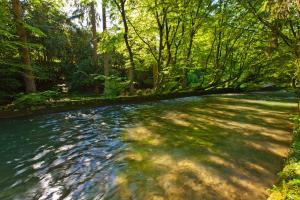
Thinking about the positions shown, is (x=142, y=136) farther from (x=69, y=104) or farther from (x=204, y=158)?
(x=69, y=104)

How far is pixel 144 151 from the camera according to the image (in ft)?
19.6

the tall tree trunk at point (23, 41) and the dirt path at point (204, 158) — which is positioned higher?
the tall tree trunk at point (23, 41)

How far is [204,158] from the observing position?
5.38 m

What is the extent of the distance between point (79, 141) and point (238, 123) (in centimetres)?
509

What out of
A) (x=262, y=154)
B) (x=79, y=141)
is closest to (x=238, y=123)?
(x=262, y=154)

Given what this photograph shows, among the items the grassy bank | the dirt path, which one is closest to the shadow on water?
the dirt path

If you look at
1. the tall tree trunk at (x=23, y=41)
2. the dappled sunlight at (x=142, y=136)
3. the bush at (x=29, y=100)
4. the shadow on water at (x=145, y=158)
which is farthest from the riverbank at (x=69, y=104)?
the dappled sunlight at (x=142, y=136)

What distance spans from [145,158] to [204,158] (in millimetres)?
1238

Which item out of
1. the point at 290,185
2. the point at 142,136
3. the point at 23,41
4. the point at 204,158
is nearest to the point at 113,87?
the point at 23,41

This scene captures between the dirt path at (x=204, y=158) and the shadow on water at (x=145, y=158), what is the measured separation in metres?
0.02

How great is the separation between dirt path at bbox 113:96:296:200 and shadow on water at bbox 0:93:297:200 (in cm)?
2

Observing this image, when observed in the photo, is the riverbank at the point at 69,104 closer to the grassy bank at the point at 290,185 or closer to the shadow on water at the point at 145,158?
the shadow on water at the point at 145,158

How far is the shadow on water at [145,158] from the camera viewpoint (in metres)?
4.18

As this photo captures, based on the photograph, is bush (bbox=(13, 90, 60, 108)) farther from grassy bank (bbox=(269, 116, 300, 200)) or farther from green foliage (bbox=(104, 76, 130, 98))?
grassy bank (bbox=(269, 116, 300, 200))
